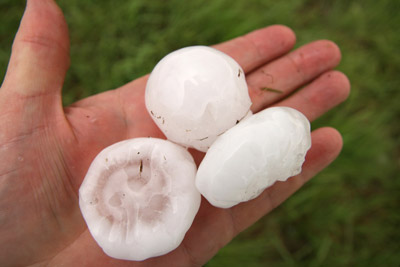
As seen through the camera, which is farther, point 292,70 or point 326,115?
point 326,115

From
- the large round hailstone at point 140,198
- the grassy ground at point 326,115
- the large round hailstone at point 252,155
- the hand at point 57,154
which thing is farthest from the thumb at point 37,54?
the large round hailstone at point 252,155

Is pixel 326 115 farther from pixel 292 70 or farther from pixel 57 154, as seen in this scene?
pixel 57 154

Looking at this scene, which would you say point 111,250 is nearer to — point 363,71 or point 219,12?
point 219,12

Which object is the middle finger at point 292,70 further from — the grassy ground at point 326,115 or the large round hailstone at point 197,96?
the large round hailstone at point 197,96

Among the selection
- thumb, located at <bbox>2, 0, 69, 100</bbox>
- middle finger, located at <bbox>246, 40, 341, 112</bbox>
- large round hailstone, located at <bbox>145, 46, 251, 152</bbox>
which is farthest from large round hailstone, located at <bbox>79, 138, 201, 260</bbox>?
middle finger, located at <bbox>246, 40, 341, 112</bbox>

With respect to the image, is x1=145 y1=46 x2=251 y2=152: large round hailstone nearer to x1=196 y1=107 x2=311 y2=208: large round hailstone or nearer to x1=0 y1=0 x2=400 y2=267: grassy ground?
x1=196 y1=107 x2=311 y2=208: large round hailstone

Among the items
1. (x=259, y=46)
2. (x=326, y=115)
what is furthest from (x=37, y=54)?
(x=326, y=115)
